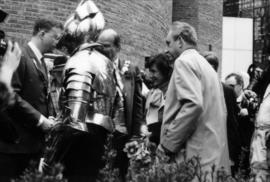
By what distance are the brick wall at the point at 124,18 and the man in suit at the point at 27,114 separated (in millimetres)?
6342

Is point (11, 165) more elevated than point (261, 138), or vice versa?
point (261, 138)

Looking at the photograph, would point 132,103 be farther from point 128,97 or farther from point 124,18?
point 124,18

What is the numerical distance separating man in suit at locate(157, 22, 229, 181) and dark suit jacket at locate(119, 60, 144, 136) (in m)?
0.64

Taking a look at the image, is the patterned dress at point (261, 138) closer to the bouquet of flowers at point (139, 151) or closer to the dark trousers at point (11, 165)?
the bouquet of flowers at point (139, 151)

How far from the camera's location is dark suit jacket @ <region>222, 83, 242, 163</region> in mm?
5711

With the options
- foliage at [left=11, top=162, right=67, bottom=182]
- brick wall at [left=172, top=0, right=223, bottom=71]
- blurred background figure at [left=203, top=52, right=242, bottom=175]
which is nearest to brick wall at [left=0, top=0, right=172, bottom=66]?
brick wall at [left=172, top=0, right=223, bottom=71]

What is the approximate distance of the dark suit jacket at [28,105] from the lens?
14.0 feet

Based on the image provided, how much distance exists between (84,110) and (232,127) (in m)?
1.96

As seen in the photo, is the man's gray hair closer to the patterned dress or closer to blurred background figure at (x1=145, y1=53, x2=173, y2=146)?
the patterned dress

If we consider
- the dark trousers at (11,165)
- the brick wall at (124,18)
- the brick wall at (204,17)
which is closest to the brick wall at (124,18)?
the brick wall at (124,18)

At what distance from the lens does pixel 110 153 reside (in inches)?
118

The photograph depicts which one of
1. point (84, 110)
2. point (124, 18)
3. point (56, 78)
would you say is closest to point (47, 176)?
point (84, 110)

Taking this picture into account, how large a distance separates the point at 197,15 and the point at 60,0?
983 centimetres

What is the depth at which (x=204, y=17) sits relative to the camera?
2133 cm
